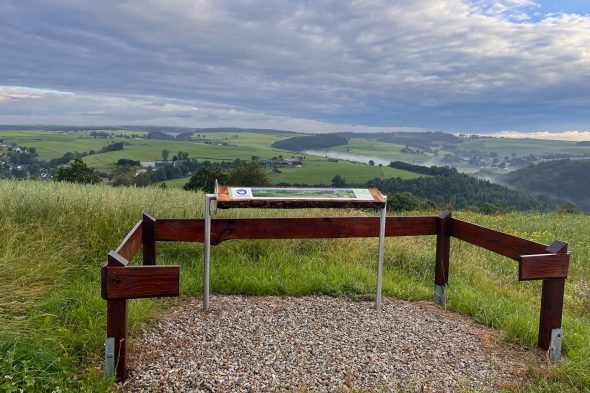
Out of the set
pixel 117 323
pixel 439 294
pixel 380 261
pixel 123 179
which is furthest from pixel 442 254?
pixel 123 179

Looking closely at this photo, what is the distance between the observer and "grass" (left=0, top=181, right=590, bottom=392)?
3303 mm

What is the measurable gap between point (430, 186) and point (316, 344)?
116 ft

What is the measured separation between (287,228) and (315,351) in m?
1.71

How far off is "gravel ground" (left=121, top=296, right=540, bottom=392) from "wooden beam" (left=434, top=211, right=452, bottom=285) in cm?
51

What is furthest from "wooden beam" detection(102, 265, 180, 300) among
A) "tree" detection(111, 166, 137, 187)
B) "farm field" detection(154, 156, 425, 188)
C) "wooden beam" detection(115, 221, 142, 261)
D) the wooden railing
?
"farm field" detection(154, 156, 425, 188)

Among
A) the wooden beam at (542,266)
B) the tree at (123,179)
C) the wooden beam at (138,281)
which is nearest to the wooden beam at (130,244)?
the wooden beam at (138,281)

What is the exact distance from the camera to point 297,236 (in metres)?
5.18

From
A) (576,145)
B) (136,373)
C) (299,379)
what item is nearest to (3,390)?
(136,373)

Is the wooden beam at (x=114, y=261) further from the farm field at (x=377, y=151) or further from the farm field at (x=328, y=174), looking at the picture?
the farm field at (x=377, y=151)

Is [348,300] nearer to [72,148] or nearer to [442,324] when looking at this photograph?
[442,324]

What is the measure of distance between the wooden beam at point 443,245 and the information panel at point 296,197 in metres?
1.02

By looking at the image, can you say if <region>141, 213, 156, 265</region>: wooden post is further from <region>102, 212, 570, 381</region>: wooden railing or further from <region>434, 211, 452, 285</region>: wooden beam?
<region>434, 211, 452, 285</region>: wooden beam

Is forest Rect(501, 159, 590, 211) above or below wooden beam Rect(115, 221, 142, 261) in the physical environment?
below

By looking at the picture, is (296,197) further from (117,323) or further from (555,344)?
(555,344)
